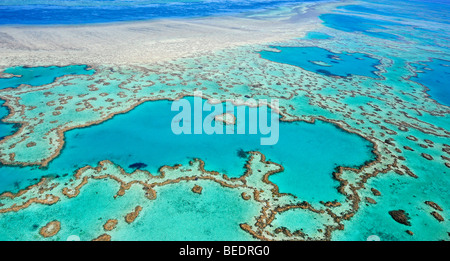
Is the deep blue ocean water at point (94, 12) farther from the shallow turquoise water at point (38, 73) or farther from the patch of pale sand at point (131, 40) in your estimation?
the shallow turquoise water at point (38, 73)

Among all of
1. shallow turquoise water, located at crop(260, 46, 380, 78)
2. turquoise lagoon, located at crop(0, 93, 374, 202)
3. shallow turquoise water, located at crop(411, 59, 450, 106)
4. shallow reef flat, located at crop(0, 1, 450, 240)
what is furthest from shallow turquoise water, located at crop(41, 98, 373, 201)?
shallow turquoise water, located at crop(411, 59, 450, 106)

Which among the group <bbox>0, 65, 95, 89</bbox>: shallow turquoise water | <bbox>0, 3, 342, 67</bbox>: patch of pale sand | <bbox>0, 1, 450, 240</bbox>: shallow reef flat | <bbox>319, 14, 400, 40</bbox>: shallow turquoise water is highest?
<bbox>319, 14, 400, 40</bbox>: shallow turquoise water

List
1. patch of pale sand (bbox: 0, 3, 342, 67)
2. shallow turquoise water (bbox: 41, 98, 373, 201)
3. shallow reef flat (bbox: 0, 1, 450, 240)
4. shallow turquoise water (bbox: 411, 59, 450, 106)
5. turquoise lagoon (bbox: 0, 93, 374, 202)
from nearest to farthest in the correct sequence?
shallow reef flat (bbox: 0, 1, 450, 240) → turquoise lagoon (bbox: 0, 93, 374, 202) → shallow turquoise water (bbox: 41, 98, 373, 201) → shallow turquoise water (bbox: 411, 59, 450, 106) → patch of pale sand (bbox: 0, 3, 342, 67)

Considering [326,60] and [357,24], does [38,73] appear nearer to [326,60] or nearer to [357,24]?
[326,60]

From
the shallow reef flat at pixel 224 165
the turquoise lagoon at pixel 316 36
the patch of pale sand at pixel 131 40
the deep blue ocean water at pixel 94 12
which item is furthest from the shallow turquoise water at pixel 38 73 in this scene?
the turquoise lagoon at pixel 316 36

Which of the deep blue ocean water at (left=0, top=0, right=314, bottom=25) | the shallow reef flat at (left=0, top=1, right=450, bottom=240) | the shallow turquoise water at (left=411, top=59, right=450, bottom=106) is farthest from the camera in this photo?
the deep blue ocean water at (left=0, top=0, right=314, bottom=25)

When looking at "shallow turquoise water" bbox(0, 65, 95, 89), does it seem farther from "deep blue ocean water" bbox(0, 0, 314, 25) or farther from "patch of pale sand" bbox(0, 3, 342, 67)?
"deep blue ocean water" bbox(0, 0, 314, 25)
